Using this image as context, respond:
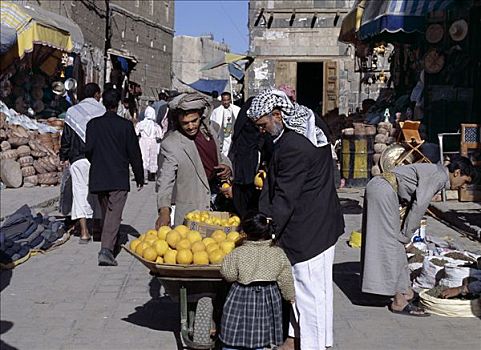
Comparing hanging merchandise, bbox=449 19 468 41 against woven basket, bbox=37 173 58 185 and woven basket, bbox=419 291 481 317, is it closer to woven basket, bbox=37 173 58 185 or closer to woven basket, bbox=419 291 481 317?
woven basket, bbox=37 173 58 185

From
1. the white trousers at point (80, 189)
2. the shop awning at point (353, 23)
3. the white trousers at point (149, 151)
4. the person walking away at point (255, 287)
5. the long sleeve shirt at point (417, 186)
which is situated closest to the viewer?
the person walking away at point (255, 287)

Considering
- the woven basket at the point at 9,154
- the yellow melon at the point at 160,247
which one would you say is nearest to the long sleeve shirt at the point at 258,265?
the yellow melon at the point at 160,247

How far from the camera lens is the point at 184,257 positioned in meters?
5.13

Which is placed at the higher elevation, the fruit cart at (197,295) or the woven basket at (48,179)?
the woven basket at (48,179)

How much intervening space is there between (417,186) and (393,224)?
1.21 feet

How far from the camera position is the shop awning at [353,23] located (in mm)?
18344

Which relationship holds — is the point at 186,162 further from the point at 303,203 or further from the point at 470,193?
the point at 470,193

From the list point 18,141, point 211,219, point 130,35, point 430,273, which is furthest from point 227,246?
point 130,35

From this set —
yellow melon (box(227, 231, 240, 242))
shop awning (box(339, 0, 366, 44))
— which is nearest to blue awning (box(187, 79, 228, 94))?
shop awning (box(339, 0, 366, 44))

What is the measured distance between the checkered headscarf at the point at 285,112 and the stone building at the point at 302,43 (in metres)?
21.3

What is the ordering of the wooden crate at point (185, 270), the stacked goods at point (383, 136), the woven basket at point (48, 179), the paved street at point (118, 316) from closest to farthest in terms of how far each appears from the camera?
the wooden crate at point (185, 270)
the paved street at point (118, 316)
the woven basket at point (48, 179)
the stacked goods at point (383, 136)

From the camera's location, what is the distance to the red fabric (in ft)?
20.4

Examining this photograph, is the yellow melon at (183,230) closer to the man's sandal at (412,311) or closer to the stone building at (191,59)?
the man's sandal at (412,311)

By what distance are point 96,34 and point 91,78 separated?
4.90 metres
